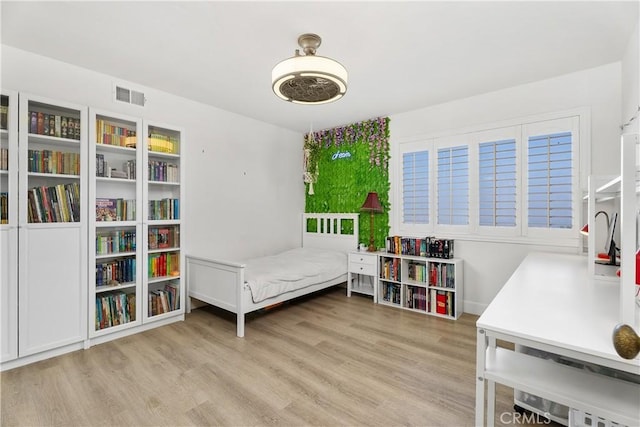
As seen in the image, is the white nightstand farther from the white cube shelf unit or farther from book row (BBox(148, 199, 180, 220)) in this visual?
book row (BBox(148, 199, 180, 220))

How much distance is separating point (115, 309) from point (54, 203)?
106 centimetres

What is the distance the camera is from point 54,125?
8.37 feet

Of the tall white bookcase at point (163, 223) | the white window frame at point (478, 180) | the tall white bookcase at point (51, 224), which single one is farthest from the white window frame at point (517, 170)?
the tall white bookcase at point (51, 224)

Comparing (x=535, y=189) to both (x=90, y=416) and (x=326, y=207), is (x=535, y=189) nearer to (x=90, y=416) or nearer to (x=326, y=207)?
(x=326, y=207)

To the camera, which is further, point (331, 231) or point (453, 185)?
point (331, 231)

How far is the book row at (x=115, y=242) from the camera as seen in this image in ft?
9.23

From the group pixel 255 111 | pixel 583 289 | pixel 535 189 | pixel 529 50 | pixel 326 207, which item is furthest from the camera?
pixel 326 207

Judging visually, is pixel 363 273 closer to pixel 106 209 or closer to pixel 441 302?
pixel 441 302

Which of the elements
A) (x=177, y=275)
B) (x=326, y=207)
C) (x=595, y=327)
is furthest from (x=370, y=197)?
(x=595, y=327)

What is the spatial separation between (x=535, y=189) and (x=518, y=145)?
1.63 feet

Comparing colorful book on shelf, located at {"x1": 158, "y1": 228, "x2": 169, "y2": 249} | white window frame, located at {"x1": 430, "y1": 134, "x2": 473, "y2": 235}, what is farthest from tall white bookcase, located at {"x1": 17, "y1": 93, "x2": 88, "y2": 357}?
white window frame, located at {"x1": 430, "y1": 134, "x2": 473, "y2": 235}

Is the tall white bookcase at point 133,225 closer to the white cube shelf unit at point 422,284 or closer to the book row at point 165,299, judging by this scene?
the book row at point 165,299

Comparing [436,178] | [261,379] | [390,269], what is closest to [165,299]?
[261,379]

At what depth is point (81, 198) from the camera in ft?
8.62
